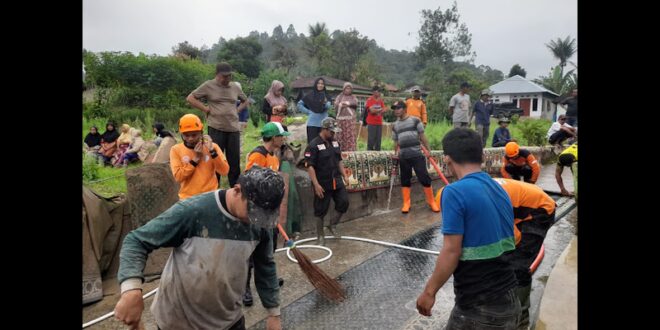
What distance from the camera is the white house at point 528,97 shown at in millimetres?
42156

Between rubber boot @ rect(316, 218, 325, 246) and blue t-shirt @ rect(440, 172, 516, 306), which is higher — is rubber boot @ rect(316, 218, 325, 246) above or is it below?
below

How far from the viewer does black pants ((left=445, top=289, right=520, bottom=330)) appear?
7.80 ft

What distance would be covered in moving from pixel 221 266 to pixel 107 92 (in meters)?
→ 18.9

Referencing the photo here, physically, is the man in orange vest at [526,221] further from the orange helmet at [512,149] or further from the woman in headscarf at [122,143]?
the woman in headscarf at [122,143]

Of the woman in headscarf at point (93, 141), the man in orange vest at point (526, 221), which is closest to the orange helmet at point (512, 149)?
the man in orange vest at point (526, 221)

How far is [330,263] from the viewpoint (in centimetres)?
530

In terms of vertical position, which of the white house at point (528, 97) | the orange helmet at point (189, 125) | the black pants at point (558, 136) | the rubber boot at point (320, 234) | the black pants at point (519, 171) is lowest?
the rubber boot at point (320, 234)

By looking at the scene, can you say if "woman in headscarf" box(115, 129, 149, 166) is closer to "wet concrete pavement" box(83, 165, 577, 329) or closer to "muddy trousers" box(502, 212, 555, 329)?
"wet concrete pavement" box(83, 165, 577, 329)

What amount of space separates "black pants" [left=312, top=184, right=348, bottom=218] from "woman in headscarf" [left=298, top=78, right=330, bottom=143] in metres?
1.86

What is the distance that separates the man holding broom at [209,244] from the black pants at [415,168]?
18.4 feet

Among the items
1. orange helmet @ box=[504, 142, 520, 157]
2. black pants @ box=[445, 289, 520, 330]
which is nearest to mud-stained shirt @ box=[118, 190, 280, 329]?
black pants @ box=[445, 289, 520, 330]

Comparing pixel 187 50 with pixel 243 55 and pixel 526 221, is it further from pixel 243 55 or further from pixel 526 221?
pixel 526 221
